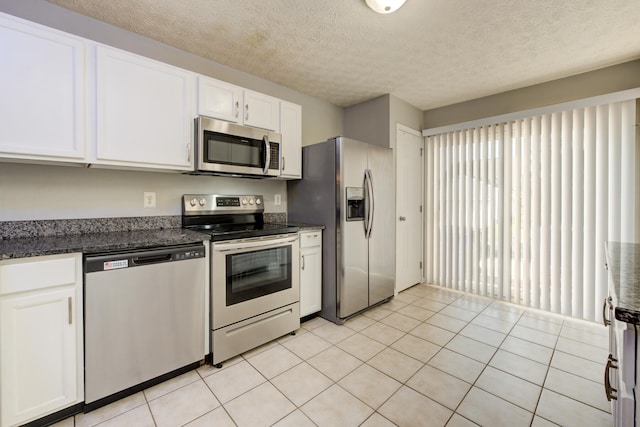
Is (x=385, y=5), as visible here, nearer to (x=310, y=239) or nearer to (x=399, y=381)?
(x=310, y=239)

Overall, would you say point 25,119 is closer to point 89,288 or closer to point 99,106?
point 99,106

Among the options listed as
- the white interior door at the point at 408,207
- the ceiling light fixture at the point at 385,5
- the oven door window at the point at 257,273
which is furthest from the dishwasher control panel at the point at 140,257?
the white interior door at the point at 408,207

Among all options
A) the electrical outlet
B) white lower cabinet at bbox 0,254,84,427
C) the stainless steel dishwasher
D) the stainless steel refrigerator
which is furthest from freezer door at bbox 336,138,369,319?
white lower cabinet at bbox 0,254,84,427

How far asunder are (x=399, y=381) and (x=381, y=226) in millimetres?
1546

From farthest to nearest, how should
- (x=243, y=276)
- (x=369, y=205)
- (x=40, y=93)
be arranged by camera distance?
1. (x=369, y=205)
2. (x=243, y=276)
3. (x=40, y=93)

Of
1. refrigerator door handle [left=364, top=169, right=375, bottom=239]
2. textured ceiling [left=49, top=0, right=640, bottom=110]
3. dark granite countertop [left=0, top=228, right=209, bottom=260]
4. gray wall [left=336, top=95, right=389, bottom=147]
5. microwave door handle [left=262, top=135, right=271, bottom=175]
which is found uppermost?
textured ceiling [left=49, top=0, right=640, bottom=110]

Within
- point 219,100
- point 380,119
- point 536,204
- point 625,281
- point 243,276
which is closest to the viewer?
point 625,281

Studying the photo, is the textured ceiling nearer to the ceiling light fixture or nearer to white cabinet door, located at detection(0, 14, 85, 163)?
the ceiling light fixture

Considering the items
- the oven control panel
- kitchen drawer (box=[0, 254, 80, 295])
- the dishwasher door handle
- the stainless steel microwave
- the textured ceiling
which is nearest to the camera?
kitchen drawer (box=[0, 254, 80, 295])

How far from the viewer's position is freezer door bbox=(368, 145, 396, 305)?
9.48 ft

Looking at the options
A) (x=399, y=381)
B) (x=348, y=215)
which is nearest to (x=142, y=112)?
(x=348, y=215)

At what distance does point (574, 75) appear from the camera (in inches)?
108

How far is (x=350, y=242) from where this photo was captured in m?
2.67

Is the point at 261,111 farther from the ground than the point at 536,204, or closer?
farther from the ground
